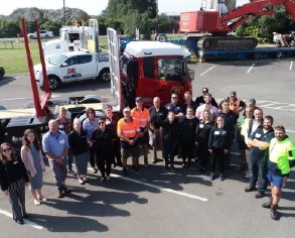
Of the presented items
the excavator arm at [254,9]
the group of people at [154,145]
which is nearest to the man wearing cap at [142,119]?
the group of people at [154,145]

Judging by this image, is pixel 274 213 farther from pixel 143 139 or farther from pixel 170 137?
pixel 143 139

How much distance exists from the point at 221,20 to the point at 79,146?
2022 cm

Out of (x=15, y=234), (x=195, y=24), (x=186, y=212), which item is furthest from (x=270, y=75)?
(x=15, y=234)

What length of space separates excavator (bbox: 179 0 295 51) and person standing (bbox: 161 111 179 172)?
17849 millimetres

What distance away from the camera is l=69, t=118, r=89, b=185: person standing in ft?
23.9

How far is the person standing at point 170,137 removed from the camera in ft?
26.2

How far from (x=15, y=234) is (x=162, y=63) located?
5.92 m

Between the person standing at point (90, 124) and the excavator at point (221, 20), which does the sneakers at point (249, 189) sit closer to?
the person standing at point (90, 124)

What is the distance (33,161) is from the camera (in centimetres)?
648

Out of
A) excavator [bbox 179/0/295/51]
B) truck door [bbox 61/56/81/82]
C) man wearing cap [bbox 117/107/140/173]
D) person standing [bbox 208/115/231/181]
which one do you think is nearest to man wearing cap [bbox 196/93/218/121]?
person standing [bbox 208/115/231/181]

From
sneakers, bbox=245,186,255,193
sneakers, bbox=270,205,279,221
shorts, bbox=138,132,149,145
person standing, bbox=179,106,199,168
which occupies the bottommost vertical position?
sneakers, bbox=245,186,255,193

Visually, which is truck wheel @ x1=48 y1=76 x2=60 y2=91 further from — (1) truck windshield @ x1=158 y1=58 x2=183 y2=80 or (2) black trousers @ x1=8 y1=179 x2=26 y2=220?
(2) black trousers @ x1=8 y1=179 x2=26 y2=220

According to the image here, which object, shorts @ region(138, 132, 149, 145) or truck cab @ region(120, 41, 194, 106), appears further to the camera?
truck cab @ region(120, 41, 194, 106)

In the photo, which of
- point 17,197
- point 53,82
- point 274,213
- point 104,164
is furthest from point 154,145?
point 53,82
